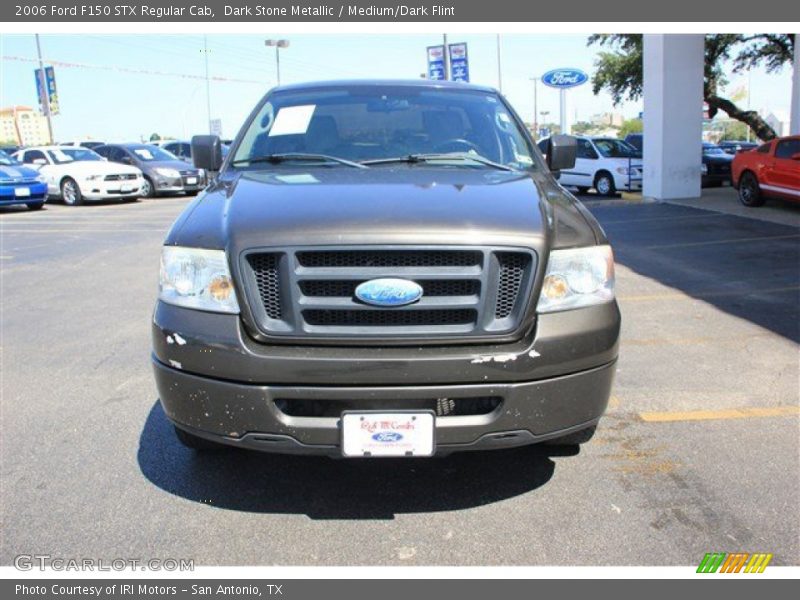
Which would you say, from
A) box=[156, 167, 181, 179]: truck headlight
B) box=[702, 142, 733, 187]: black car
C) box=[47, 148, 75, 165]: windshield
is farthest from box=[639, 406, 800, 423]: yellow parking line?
box=[47, 148, 75, 165]: windshield

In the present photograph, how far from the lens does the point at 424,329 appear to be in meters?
2.77

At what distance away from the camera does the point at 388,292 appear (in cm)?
273

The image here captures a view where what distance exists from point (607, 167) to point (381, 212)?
1728cm

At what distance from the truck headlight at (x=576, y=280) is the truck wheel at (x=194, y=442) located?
1716 millimetres

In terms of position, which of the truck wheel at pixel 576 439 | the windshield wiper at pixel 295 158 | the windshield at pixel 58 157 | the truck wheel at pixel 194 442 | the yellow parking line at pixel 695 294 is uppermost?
the windshield wiper at pixel 295 158

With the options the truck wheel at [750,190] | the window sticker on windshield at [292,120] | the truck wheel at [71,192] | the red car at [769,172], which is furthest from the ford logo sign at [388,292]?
the truck wheel at [71,192]

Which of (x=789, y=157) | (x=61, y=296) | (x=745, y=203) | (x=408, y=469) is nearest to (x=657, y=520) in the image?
(x=408, y=469)

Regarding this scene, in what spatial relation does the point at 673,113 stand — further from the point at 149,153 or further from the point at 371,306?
the point at 371,306

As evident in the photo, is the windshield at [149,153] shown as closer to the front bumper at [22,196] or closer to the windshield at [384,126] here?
the front bumper at [22,196]

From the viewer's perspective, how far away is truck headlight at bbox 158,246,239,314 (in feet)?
9.26

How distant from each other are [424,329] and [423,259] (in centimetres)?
27

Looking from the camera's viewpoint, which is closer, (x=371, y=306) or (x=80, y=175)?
(x=371, y=306)

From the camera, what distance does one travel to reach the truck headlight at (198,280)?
9.26ft

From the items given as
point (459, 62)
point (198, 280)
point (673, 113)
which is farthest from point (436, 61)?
point (198, 280)
